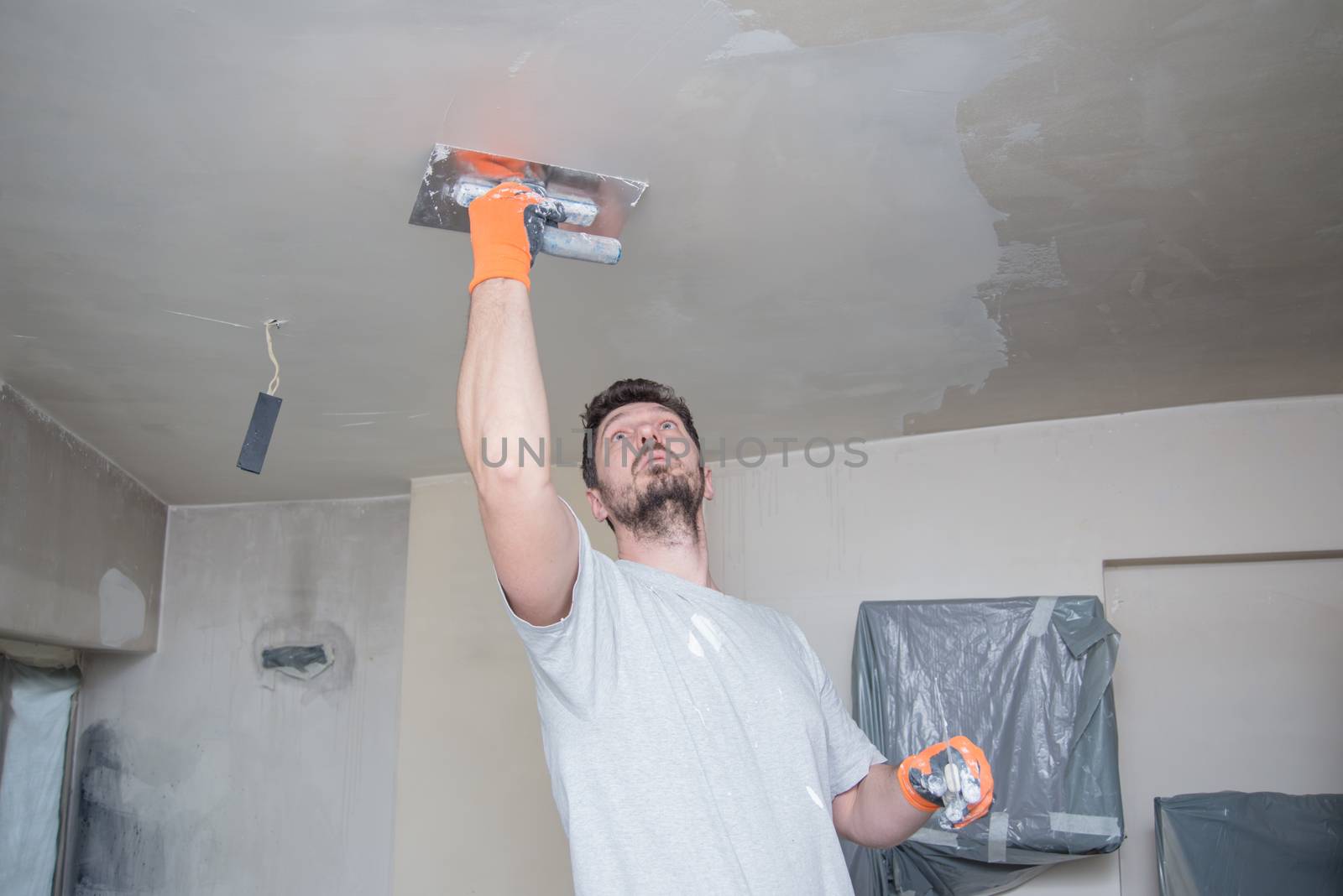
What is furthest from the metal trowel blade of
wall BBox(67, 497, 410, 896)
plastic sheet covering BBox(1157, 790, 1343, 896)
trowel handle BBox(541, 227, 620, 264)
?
wall BBox(67, 497, 410, 896)

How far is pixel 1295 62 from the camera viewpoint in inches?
62.7

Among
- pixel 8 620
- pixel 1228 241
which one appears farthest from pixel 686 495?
pixel 8 620

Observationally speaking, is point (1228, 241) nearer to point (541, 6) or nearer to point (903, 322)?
point (903, 322)

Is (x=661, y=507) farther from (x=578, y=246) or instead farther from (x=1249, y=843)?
(x=1249, y=843)

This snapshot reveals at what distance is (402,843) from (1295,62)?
3264mm

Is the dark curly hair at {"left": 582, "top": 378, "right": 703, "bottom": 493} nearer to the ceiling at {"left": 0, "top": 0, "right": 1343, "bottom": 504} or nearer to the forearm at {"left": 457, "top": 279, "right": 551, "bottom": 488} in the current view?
the ceiling at {"left": 0, "top": 0, "right": 1343, "bottom": 504}

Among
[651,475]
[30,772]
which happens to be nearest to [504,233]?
[651,475]

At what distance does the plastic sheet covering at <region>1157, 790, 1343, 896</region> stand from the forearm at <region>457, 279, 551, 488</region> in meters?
2.29

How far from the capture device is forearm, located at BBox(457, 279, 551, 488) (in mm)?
1162

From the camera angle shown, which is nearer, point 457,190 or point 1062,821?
point 457,190

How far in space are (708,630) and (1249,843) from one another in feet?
6.41

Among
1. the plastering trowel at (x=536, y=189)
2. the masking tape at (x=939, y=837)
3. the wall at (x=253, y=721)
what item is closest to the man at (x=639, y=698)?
the plastering trowel at (x=536, y=189)

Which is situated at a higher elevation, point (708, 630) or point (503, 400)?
point (503, 400)

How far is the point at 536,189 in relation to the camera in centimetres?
184
